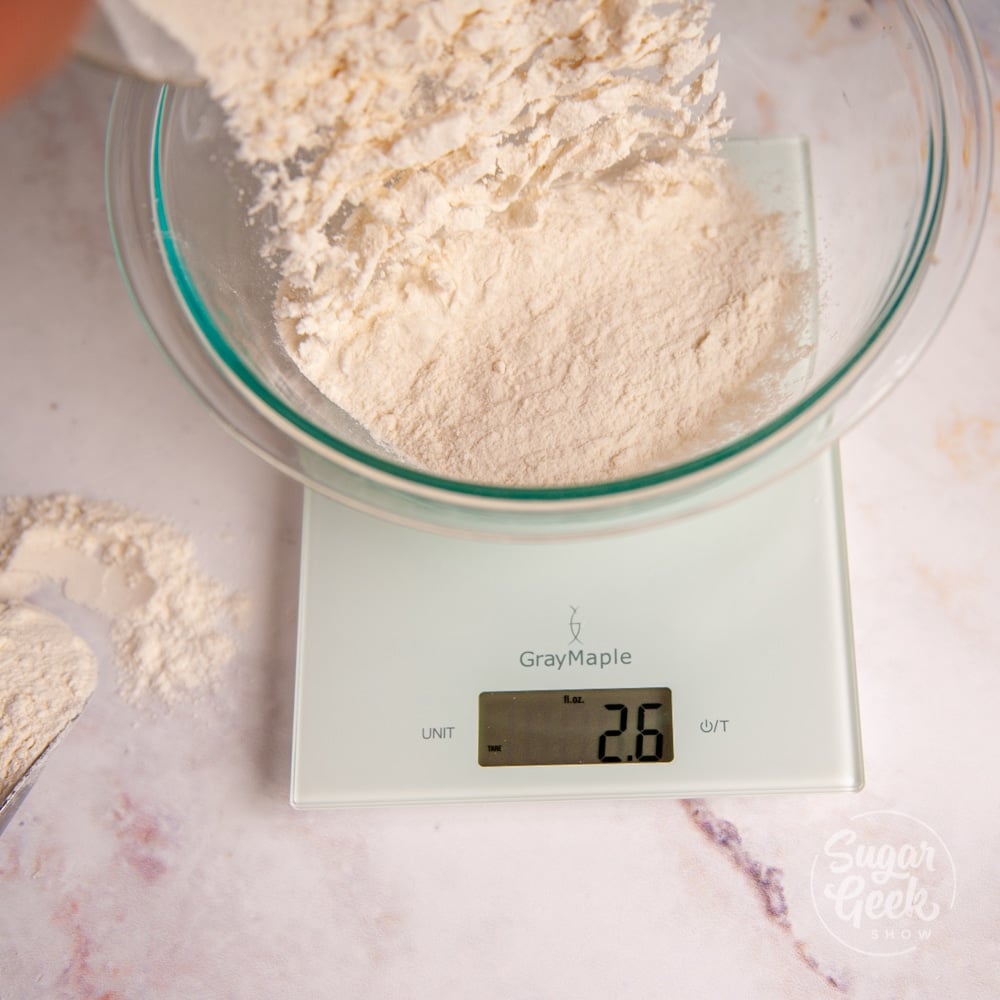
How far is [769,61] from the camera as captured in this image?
819mm

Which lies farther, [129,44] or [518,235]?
[518,235]

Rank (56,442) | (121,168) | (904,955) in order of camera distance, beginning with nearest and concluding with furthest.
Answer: (121,168) → (904,955) → (56,442)

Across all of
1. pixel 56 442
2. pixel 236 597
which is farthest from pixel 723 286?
pixel 56 442

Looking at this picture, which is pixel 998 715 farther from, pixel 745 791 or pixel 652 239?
pixel 652 239


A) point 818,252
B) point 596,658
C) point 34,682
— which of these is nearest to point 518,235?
point 818,252

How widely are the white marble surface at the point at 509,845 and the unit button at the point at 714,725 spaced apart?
97 millimetres

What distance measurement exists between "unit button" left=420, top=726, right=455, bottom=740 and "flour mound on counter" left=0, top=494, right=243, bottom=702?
0.23 metres

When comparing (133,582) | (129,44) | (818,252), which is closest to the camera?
(129,44)

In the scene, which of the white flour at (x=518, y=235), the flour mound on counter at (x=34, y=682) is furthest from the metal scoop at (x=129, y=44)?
the flour mound on counter at (x=34, y=682)

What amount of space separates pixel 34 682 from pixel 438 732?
0.40 m

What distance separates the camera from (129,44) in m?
0.60

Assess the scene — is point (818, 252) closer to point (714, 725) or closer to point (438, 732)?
point (714, 725)

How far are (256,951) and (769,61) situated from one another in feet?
3.21

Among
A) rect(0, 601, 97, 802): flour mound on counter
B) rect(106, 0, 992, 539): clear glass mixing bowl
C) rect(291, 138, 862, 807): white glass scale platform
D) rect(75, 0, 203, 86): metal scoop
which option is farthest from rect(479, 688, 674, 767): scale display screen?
rect(75, 0, 203, 86): metal scoop
